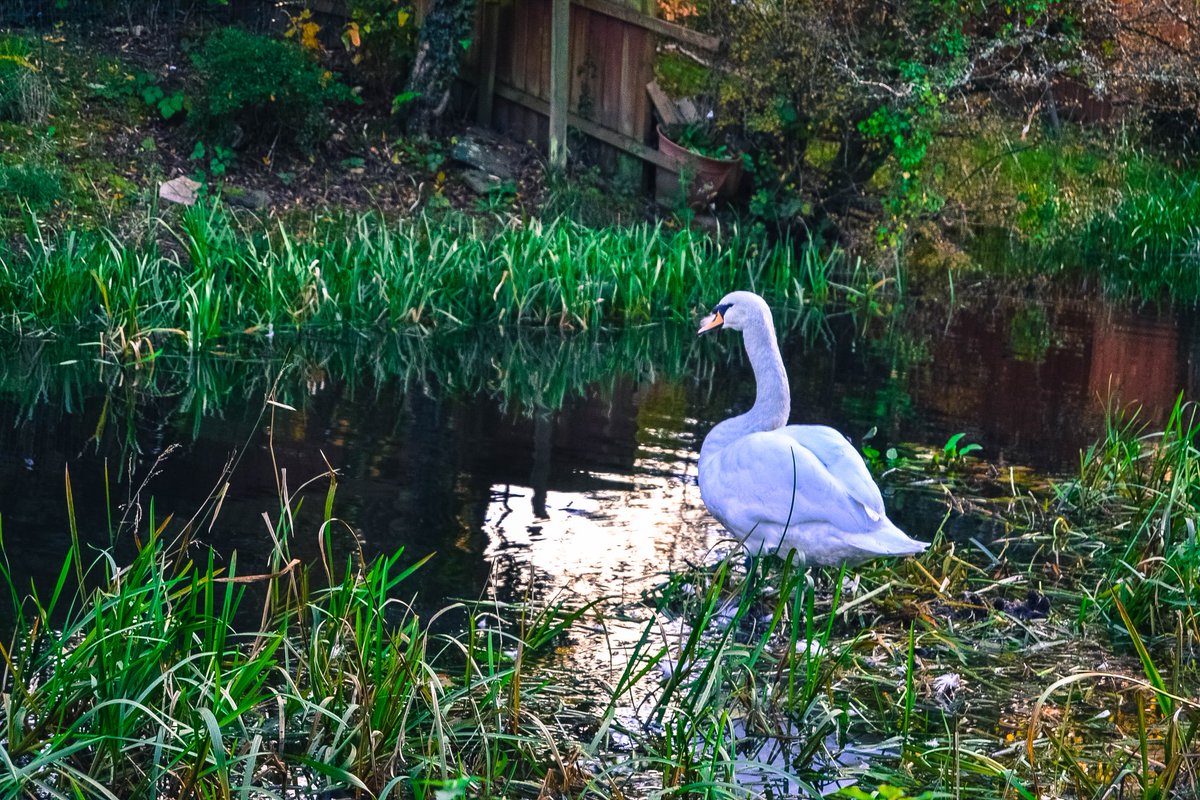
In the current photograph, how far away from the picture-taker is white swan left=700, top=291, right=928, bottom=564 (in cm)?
473

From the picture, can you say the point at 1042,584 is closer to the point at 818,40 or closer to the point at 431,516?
the point at 431,516

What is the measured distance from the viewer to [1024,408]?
8.78 metres

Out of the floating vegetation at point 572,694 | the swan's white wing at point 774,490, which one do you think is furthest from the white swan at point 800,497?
the floating vegetation at point 572,694

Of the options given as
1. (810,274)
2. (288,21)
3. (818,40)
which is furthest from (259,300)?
(288,21)

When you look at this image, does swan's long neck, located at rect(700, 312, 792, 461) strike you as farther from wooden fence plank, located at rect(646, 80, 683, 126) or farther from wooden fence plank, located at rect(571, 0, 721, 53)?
wooden fence plank, located at rect(646, 80, 683, 126)

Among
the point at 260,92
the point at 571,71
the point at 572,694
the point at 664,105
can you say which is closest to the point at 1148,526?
the point at 572,694

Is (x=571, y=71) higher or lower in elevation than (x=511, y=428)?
higher

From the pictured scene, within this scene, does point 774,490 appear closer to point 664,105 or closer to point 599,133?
point 664,105

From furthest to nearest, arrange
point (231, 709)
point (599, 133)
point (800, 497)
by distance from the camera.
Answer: point (599, 133), point (800, 497), point (231, 709)

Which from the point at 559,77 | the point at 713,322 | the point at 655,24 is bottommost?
the point at 713,322

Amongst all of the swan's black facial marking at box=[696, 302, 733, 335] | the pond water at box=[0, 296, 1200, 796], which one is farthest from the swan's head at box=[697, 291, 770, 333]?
the pond water at box=[0, 296, 1200, 796]

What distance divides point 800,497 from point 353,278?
18.2 ft

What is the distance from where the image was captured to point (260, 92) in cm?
1334

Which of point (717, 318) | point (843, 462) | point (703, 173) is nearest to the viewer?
point (843, 462)
